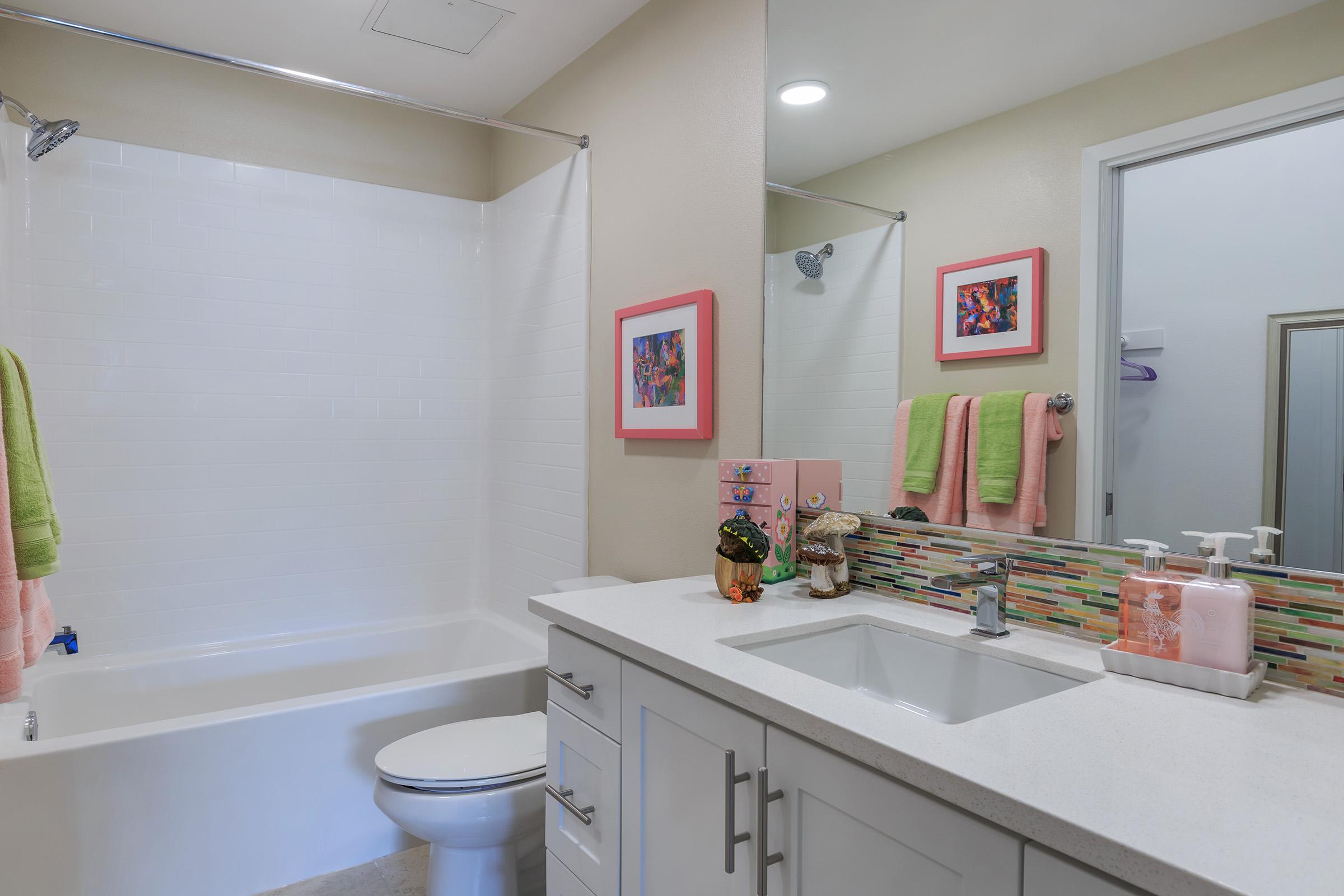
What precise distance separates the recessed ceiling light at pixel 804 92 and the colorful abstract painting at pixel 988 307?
62 cm

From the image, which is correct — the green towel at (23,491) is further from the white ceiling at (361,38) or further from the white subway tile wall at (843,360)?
the white subway tile wall at (843,360)

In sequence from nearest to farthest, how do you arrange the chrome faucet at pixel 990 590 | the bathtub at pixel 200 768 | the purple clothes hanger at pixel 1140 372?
the purple clothes hanger at pixel 1140 372
the chrome faucet at pixel 990 590
the bathtub at pixel 200 768

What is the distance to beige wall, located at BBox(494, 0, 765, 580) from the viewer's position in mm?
1975

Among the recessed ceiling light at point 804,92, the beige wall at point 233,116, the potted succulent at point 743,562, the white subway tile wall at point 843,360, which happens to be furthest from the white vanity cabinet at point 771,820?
the beige wall at point 233,116

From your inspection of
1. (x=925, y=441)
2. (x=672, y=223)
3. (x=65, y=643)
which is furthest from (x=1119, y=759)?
(x=65, y=643)

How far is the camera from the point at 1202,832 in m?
0.65

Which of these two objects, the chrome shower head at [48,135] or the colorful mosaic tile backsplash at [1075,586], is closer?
the colorful mosaic tile backsplash at [1075,586]

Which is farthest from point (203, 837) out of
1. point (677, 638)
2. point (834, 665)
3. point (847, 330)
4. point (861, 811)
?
point (847, 330)

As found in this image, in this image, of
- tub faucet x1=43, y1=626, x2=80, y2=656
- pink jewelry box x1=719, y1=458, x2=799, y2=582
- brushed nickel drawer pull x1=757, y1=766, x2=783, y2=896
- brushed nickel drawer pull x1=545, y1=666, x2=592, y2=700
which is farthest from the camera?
tub faucet x1=43, y1=626, x2=80, y2=656

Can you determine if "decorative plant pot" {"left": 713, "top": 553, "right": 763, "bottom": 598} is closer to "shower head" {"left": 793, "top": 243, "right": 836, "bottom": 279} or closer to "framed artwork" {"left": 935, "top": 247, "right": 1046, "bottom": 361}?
"framed artwork" {"left": 935, "top": 247, "right": 1046, "bottom": 361}

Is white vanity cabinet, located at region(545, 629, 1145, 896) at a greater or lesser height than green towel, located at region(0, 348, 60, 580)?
lesser

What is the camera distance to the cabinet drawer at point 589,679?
4.36 ft

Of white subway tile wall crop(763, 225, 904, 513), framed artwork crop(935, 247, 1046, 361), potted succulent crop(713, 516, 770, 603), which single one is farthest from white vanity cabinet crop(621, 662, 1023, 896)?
framed artwork crop(935, 247, 1046, 361)

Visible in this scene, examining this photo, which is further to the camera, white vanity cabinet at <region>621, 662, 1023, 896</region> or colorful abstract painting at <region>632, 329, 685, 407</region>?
Answer: colorful abstract painting at <region>632, 329, 685, 407</region>
